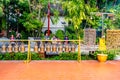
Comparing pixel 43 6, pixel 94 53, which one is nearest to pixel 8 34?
pixel 43 6

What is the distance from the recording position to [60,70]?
414 inches

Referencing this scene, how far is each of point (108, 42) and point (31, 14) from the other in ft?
16.7

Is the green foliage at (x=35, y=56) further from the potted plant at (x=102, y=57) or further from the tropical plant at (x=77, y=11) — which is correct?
the tropical plant at (x=77, y=11)

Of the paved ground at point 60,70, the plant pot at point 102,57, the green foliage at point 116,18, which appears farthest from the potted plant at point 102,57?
the green foliage at point 116,18

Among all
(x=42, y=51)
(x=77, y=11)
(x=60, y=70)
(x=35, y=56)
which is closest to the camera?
(x=60, y=70)

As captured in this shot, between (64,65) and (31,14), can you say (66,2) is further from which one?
(64,65)

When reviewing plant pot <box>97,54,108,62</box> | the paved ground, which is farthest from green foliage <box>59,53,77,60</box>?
plant pot <box>97,54,108,62</box>

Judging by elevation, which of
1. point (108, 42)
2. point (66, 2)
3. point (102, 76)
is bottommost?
point (102, 76)

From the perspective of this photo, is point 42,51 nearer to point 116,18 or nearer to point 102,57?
point 102,57

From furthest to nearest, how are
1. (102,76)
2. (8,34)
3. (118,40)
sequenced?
(8,34) < (118,40) < (102,76)

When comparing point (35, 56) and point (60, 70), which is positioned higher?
point (35, 56)

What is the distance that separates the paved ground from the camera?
9.18 m

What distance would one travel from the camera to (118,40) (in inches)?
545

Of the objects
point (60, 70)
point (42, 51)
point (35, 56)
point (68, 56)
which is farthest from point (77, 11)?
point (60, 70)
